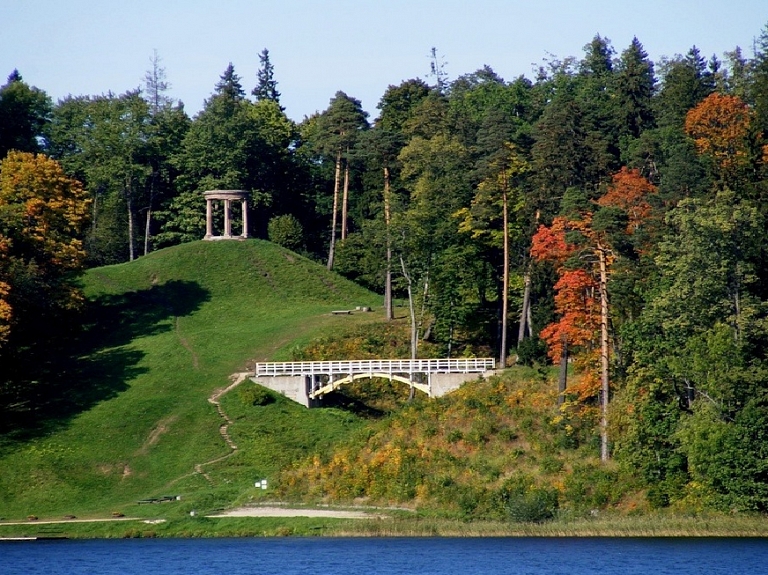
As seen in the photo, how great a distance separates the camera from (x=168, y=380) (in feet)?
332

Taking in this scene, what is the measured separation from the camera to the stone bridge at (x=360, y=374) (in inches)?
3693

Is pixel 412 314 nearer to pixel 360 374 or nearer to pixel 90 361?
pixel 360 374

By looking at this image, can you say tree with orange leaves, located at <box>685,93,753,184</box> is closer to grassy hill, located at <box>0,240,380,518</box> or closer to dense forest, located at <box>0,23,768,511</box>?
dense forest, located at <box>0,23,768,511</box>

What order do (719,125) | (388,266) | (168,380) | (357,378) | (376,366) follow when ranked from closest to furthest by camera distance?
(376,366) → (357,378) → (168,380) → (388,266) → (719,125)

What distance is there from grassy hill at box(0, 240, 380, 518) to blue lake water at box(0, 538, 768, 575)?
29.1ft

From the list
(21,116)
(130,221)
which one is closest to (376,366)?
(130,221)

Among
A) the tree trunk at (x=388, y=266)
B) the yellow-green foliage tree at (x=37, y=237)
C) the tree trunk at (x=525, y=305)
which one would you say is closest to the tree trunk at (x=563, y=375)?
the tree trunk at (x=525, y=305)

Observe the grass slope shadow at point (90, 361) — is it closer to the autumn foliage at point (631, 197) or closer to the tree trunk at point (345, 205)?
the tree trunk at point (345, 205)

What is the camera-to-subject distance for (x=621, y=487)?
75.9 meters

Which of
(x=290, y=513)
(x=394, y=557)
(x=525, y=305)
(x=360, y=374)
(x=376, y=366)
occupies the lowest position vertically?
(x=394, y=557)

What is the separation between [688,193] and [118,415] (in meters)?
39.5

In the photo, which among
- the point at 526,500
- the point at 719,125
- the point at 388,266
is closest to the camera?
the point at 526,500

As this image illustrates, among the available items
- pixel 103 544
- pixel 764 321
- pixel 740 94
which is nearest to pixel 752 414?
pixel 764 321

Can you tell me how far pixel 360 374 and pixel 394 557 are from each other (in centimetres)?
3009
